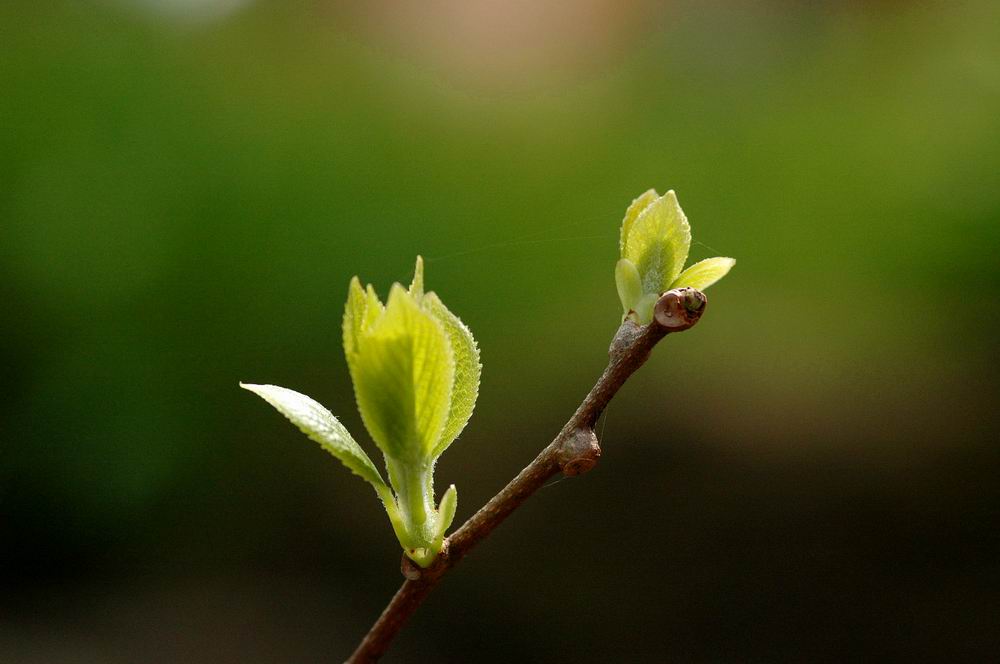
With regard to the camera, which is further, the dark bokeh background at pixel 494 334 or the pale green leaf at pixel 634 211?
the dark bokeh background at pixel 494 334

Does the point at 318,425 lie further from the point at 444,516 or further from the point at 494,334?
the point at 494,334

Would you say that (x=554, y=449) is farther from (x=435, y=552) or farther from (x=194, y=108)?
(x=194, y=108)

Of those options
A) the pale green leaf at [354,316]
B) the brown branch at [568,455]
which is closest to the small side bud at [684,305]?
the brown branch at [568,455]

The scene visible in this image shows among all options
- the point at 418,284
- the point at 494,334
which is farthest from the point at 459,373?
the point at 494,334

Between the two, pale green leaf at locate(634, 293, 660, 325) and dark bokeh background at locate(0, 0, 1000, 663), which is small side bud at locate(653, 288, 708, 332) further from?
dark bokeh background at locate(0, 0, 1000, 663)

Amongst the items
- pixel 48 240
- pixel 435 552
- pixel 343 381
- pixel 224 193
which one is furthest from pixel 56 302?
pixel 435 552

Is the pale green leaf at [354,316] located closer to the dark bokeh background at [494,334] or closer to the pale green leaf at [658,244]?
the pale green leaf at [658,244]

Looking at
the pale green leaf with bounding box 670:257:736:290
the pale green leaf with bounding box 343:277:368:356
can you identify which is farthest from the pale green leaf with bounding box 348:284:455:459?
the pale green leaf with bounding box 670:257:736:290
